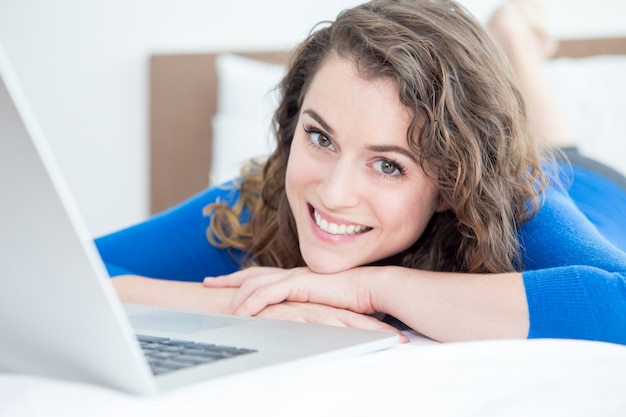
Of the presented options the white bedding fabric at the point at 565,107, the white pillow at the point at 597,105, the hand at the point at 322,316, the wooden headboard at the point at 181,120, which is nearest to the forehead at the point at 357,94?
the hand at the point at 322,316

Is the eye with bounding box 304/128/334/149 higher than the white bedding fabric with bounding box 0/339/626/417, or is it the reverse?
the eye with bounding box 304/128/334/149

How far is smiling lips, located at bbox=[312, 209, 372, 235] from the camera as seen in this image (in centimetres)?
120

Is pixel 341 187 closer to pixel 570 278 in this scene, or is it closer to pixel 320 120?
pixel 320 120

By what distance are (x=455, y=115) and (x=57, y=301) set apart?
70 cm

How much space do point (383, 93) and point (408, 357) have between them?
532 millimetres

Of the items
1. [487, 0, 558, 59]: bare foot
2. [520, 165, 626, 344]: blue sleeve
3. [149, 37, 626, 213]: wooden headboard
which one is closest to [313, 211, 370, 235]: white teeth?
[520, 165, 626, 344]: blue sleeve

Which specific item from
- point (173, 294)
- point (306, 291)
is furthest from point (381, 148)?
point (173, 294)

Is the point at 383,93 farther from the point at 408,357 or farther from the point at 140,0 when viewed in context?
the point at 140,0

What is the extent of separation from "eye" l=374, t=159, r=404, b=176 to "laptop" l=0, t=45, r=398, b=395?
44 cm

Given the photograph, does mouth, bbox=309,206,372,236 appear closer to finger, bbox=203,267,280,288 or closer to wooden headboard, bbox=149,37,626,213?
finger, bbox=203,267,280,288

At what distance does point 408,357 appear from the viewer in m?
0.68

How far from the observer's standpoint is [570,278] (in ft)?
3.17

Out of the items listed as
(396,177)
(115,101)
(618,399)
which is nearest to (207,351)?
(618,399)

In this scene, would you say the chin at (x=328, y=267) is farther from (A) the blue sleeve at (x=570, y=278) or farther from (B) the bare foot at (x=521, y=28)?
(B) the bare foot at (x=521, y=28)
